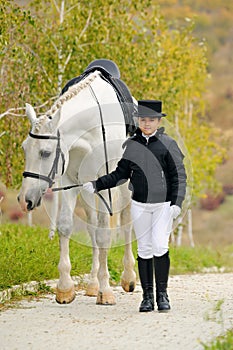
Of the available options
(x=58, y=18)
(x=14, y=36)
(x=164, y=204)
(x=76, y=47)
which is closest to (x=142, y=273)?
(x=164, y=204)

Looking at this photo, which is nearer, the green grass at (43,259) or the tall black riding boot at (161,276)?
the tall black riding boot at (161,276)

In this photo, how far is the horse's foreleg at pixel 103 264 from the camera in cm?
790

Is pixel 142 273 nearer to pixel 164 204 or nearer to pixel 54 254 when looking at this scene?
pixel 164 204

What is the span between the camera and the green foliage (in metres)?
11.2

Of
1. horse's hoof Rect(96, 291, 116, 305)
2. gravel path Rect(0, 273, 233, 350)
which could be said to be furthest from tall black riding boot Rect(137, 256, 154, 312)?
horse's hoof Rect(96, 291, 116, 305)

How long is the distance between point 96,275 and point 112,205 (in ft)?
3.06

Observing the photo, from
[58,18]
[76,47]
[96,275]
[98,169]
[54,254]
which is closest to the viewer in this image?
[98,169]

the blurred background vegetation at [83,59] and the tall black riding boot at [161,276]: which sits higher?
the blurred background vegetation at [83,59]

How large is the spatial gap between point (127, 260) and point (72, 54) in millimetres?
5829

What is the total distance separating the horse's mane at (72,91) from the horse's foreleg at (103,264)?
46.5 inches

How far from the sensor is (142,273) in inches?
301

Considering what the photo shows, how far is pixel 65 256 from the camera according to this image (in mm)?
7973

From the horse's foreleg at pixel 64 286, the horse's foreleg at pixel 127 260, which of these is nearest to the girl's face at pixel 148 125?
the horse's foreleg at pixel 64 286

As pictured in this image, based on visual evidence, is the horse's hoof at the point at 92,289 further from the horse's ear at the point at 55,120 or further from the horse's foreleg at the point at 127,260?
the horse's ear at the point at 55,120
